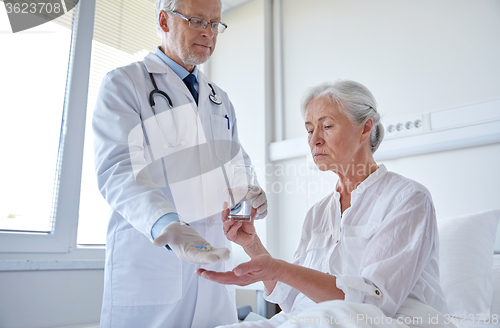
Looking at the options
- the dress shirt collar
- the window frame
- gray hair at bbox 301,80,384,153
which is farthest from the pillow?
the window frame

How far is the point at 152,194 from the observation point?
3.14 ft

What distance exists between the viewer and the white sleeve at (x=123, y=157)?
940mm

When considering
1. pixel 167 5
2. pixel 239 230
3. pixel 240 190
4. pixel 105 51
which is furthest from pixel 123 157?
pixel 105 51

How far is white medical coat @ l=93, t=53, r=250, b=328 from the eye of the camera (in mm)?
1041

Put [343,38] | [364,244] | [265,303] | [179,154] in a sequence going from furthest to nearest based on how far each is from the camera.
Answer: [343,38]
[265,303]
[179,154]
[364,244]

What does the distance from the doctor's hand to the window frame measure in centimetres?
168

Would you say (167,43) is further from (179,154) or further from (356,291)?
(356,291)

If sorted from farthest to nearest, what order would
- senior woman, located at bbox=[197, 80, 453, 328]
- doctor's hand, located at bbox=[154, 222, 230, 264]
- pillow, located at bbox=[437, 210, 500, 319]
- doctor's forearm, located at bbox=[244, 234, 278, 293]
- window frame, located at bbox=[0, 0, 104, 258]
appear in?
window frame, located at bbox=[0, 0, 104, 258] < pillow, located at bbox=[437, 210, 500, 319] < doctor's forearm, located at bbox=[244, 234, 278, 293] < senior woman, located at bbox=[197, 80, 453, 328] < doctor's hand, located at bbox=[154, 222, 230, 264]

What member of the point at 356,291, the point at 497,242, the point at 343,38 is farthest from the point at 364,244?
the point at 343,38

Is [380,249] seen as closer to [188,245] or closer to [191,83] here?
[188,245]

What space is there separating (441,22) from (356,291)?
188cm

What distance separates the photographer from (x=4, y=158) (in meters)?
2.16

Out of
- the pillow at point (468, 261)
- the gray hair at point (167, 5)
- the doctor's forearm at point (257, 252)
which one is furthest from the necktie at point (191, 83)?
the pillow at point (468, 261)

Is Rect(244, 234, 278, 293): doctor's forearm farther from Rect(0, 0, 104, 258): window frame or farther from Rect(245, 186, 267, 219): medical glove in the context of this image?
Rect(0, 0, 104, 258): window frame
